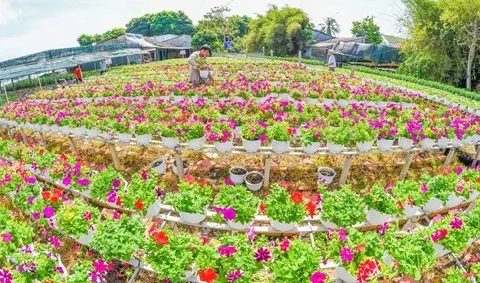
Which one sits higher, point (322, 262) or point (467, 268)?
point (322, 262)

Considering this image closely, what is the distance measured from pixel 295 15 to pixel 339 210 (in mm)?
40382

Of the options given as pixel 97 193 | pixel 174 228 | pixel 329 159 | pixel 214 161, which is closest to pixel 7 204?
pixel 97 193

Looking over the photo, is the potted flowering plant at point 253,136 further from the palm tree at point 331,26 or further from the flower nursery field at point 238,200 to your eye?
the palm tree at point 331,26

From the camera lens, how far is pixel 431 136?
20.7 ft

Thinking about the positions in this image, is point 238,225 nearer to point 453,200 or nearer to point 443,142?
point 453,200

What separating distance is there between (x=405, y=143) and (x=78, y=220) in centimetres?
564

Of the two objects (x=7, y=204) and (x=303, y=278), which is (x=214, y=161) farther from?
(x=303, y=278)

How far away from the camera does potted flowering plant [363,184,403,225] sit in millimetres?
4062

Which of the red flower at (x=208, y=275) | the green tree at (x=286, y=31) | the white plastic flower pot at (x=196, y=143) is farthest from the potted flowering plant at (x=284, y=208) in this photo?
the green tree at (x=286, y=31)

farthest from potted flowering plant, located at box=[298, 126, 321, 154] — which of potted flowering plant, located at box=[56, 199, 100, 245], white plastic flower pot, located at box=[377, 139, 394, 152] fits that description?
potted flowering plant, located at box=[56, 199, 100, 245]

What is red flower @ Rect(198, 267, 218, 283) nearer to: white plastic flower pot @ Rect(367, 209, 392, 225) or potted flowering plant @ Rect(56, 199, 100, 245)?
potted flowering plant @ Rect(56, 199, 100, 245)

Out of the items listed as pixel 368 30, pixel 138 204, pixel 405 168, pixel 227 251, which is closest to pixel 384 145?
pixel 405 168

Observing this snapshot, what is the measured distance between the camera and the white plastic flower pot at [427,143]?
636 cm

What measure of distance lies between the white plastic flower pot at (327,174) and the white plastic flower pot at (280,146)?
100cm
